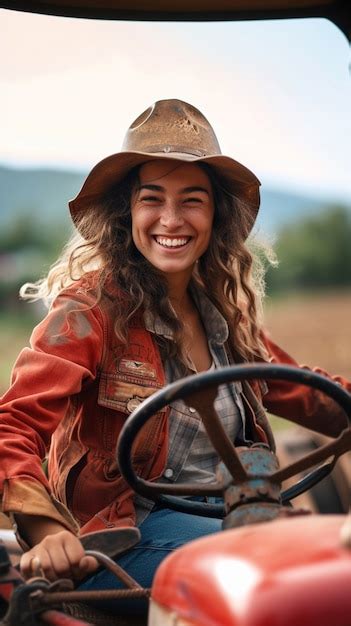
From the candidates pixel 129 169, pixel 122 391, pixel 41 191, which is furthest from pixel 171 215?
pixel 41 191

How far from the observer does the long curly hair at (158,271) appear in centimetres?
277

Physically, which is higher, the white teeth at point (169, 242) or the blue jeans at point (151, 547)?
the white teeth at point (169, 242)

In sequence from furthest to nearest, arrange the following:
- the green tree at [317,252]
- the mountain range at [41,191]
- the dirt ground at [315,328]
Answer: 1. the mountain range at [41,191]
2. the green tree at [317,252]
3. the dirt ground at [315,328]

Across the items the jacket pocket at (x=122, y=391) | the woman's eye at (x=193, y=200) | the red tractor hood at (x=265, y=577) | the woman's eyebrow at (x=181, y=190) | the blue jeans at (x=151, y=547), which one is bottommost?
the blue jeans at (x=151, y=547)

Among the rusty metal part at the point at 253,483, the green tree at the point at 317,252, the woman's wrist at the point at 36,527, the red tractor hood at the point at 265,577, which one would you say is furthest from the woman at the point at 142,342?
the green tree at the point at 317,252

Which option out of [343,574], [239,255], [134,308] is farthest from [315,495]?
[343,574]

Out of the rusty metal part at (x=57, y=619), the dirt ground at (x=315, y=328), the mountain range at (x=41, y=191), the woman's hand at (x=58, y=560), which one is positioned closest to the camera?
the rusty metal part at (x=57, y=619)

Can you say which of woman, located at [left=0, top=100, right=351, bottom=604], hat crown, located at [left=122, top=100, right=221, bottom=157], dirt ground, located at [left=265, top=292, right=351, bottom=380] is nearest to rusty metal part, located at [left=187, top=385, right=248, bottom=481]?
woman, located at [left=0, top=100, right=351, bottom=604]

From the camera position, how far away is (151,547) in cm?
246

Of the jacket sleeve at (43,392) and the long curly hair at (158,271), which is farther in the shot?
the long curly hair at (158,271)

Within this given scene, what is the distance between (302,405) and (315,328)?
14937 millimetres

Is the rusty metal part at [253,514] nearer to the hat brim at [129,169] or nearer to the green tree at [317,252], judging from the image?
the hat brim at [129,169]

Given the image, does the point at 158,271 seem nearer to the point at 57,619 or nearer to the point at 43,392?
the point at 43,392

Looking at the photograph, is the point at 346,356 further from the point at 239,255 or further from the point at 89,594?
the point at 89,594
